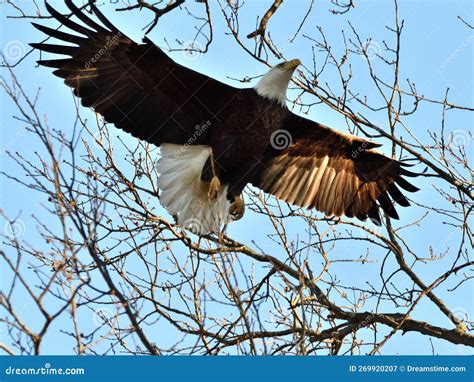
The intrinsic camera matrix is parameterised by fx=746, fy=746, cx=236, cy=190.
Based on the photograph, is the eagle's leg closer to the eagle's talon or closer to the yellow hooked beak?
the eagle's talon


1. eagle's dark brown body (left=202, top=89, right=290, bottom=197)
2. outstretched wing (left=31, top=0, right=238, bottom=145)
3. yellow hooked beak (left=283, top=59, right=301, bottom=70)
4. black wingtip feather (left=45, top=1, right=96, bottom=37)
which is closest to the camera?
black wingtip feather (left=45, top=1, right=96, bottom=37)

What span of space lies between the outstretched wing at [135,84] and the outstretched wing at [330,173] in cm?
85

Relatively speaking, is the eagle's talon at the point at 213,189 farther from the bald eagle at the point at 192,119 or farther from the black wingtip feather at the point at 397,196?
the black wingtip feather at the point at 397,196

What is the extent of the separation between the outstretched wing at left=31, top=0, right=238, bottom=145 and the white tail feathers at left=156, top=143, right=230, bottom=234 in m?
0.11

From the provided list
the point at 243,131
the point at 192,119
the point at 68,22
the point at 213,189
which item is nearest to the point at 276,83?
the point at 243,131

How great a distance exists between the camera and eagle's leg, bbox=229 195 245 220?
20.7 feet

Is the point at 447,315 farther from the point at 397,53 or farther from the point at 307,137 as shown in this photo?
the point at 307,137

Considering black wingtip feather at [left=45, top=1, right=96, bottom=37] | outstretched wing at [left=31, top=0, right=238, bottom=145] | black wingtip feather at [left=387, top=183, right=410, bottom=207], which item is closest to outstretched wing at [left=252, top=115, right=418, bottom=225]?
black wingtip feather at [left=387, top=183, right=410, bottom=207]

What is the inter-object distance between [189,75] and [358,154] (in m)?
1.79

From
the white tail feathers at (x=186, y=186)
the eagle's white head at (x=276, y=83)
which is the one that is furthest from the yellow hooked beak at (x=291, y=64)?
the white tail feathers at (x=186, y=186)

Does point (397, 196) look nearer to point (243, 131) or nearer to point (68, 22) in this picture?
point (243, 131)

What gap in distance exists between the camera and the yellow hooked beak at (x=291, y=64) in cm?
588

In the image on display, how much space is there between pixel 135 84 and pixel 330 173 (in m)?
Result: 2.06

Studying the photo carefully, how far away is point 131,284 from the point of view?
14.7 ft
